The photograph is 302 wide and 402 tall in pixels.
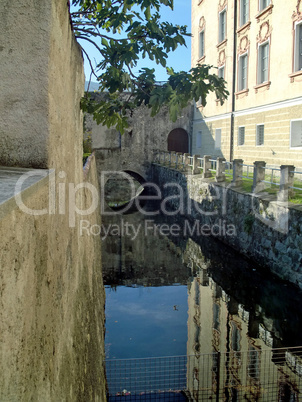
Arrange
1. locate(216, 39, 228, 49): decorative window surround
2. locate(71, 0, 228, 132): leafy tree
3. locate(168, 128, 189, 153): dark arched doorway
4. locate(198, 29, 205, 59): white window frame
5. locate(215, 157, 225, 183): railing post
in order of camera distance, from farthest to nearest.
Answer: locate(168, 128, 189, 153): dark arched doorway, locate(198, 29, 205, 59): white window frame, locate(216, 39, 228, 49): decorative window surround, locate(215, 157, 225, 183): railing post, locate(71, 0, 228, 132): leafy tree

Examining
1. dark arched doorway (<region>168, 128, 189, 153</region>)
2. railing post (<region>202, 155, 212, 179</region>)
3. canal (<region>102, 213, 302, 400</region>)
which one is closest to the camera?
canal (<region>102, 213, 302, 400</region>)

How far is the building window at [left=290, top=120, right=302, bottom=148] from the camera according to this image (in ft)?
49.4

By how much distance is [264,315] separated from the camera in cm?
861

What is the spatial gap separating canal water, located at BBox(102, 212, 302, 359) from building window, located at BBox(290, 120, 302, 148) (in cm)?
442

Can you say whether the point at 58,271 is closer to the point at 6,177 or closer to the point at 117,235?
the point at 6,177

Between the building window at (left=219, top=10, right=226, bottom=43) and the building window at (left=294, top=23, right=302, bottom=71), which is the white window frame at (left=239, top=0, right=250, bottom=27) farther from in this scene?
the building window at (left=294, top=23, right=302, bottom=71)

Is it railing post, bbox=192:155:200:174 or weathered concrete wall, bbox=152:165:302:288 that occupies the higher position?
railing post, bbox=192:155:200:174

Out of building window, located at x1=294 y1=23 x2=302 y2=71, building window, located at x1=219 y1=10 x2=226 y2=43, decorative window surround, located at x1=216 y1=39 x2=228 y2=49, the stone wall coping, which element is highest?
building window, located at x1=219 y1=10 x2=226 y2=43

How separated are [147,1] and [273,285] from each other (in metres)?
6.84

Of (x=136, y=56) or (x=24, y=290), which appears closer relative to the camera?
(x=24, y=290)

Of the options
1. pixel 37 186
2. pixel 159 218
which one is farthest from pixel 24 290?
pixel 159 218

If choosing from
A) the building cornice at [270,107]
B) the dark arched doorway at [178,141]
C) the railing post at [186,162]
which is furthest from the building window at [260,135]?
the dark arched doorway at [178,141]

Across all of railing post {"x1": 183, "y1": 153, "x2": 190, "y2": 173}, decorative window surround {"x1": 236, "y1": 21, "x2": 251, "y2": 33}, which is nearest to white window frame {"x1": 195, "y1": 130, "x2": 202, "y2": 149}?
railing post {"x1": 183, "y1": 153, "x2": 190, "y2": 173}

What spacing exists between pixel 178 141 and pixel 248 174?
1409 centimetres
